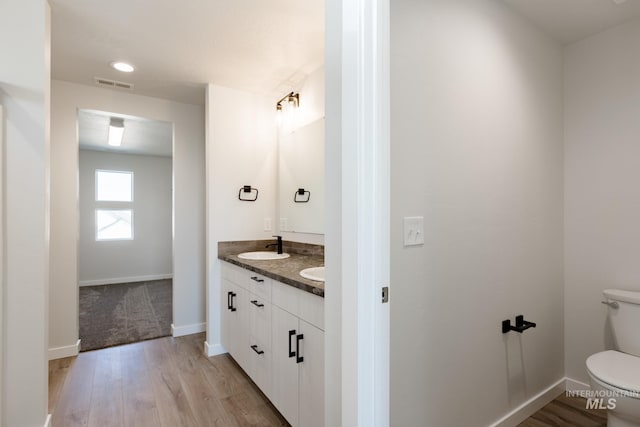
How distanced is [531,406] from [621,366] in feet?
1.70

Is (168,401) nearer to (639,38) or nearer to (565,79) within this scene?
(565,79)

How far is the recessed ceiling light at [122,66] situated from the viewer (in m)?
2.42

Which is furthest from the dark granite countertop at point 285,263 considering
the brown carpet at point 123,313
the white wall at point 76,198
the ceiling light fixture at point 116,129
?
the ceiling light fixture at point 116,129

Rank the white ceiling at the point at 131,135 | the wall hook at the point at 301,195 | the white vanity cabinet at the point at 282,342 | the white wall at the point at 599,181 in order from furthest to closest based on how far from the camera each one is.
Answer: the white ceiling at the point at 131,135, the wall hook at the point at 301,195, the white wall at the point at 599,181, the white vanity cabinet at the point at 282,342

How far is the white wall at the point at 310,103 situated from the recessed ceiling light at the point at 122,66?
1.30 metres

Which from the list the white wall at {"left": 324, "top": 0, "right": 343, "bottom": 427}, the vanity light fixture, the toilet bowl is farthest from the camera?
the vanity light fixture

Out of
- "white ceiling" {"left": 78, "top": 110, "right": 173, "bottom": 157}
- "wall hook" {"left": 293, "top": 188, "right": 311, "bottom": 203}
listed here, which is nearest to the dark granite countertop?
"wall hook" {"left": 293, "top": 188, "right": 311, "bottom": 203}

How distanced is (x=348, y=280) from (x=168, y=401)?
180cm

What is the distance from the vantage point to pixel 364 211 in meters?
0.99

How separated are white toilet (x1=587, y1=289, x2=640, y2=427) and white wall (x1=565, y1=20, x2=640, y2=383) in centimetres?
15

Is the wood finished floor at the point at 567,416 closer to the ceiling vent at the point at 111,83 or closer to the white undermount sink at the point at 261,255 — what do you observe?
the white undermount sink at the point at 261,255

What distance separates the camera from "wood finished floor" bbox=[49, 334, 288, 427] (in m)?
1.89

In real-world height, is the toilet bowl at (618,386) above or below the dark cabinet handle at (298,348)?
below

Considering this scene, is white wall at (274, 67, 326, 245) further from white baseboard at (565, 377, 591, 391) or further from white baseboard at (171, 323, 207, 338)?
white baseboard at (565, 377, 591, 391)
